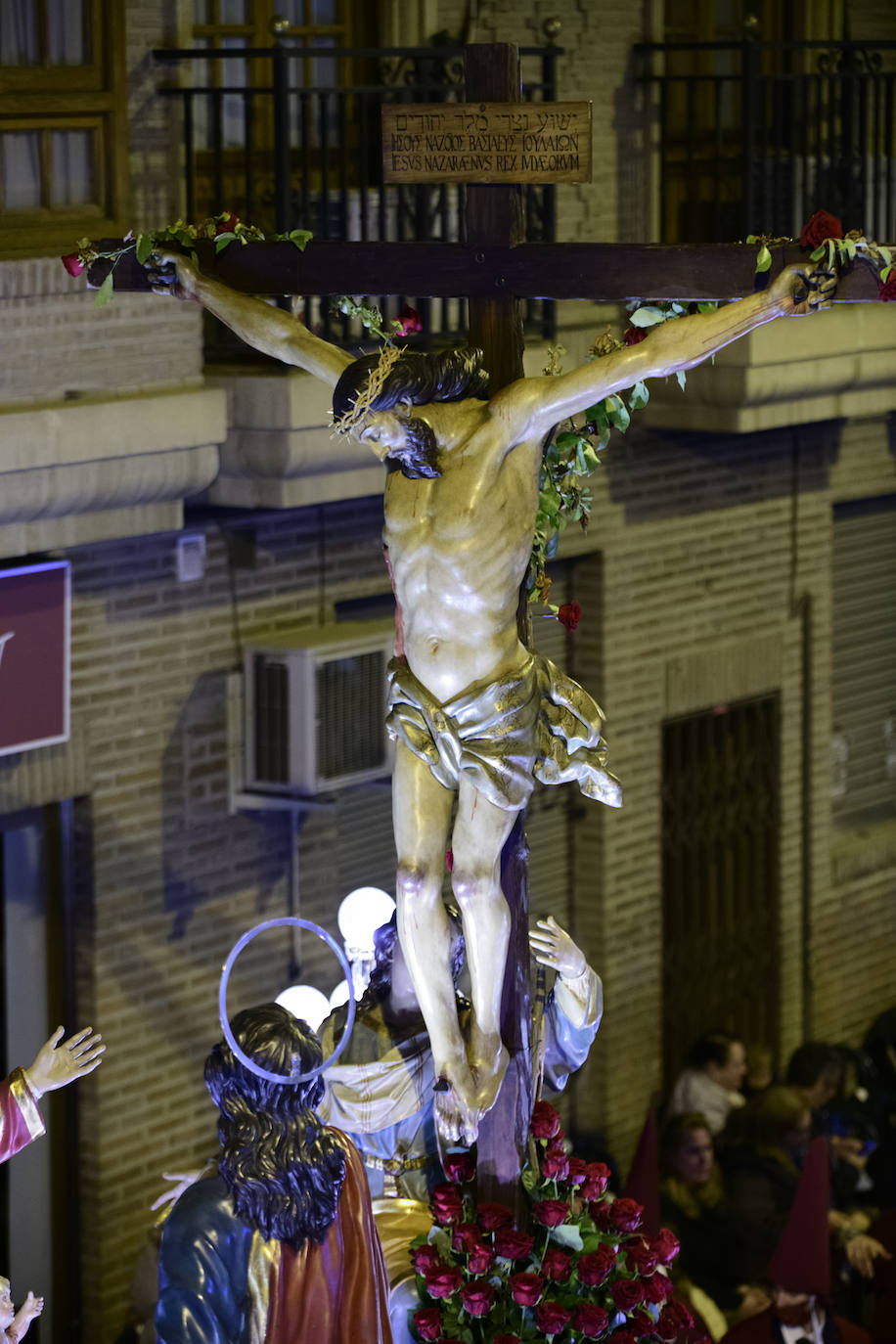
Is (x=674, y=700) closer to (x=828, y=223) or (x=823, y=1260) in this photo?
(x=823, y=1260)

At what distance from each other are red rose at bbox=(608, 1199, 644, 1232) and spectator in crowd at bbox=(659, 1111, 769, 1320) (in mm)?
3484

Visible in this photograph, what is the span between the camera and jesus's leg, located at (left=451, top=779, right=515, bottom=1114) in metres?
4.80

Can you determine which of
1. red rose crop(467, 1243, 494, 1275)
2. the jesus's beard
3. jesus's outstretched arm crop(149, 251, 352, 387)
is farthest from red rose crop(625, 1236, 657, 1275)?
jesus's outstretched arm crop(149, 251, 352, 387)

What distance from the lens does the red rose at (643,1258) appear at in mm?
5156

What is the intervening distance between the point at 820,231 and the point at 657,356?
0.38 metres

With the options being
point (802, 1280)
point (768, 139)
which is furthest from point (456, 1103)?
point (768, 139)

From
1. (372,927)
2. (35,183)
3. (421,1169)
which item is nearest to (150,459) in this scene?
(35,183)

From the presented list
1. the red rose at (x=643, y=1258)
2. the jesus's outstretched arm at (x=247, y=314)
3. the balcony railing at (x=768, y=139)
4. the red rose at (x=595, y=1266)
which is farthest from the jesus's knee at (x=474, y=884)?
the balcony railing at (x=768, y=139)

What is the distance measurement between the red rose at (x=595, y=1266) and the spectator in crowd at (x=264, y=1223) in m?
0.49

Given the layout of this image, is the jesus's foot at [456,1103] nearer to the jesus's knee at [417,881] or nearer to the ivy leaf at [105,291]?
the jesus's knee at [417,881]

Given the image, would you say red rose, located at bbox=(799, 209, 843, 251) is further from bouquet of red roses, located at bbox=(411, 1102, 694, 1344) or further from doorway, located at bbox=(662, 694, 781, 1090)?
doorway, located at bbox=(662, 694, 781, 1090)

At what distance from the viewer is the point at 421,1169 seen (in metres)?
5.47

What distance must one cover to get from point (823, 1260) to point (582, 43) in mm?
5148

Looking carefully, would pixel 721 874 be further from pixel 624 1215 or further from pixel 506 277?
pixel 506 277
